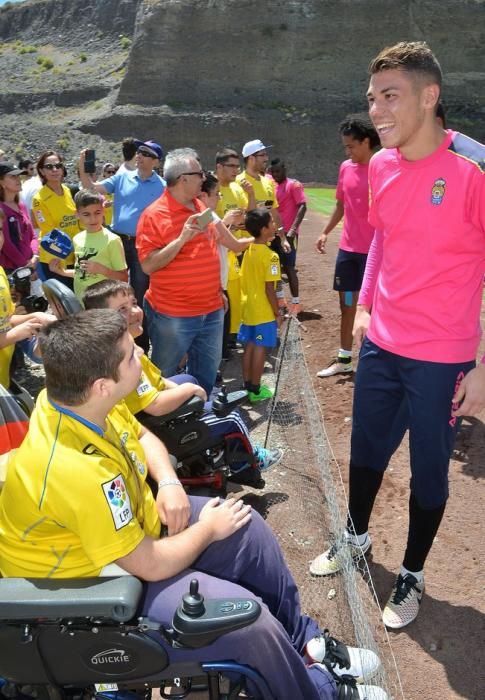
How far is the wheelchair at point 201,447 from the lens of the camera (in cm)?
297

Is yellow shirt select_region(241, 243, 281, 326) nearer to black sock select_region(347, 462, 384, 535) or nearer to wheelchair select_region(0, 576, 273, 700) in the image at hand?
black sock select_region(347, 462, 384, 535)

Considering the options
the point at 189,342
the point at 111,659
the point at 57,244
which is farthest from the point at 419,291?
the point at 57,244

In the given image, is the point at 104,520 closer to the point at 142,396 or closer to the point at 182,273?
the point at 142,396

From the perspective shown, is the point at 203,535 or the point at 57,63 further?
the point at 57,63

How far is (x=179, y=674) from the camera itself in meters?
1.79

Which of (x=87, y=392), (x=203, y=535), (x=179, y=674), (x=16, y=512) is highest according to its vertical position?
(x=87, y=392)

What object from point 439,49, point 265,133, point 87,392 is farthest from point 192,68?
point 87,392

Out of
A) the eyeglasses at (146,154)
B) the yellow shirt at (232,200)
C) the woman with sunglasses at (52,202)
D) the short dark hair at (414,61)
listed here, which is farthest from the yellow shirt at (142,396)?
the woman with sunglasses at (52,202)

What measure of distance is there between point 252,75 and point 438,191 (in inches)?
1677

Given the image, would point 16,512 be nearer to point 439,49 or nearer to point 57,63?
point 439,49

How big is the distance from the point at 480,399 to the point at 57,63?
5893cm

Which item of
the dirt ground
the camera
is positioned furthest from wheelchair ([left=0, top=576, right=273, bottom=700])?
the camera

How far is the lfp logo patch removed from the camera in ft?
5.67

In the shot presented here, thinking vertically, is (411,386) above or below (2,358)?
above
